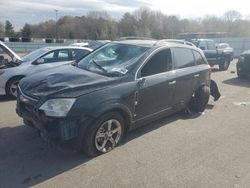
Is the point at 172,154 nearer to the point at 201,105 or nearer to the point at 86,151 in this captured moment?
the point at 86,151

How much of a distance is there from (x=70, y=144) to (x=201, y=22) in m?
81.0

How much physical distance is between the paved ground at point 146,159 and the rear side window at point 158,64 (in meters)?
1.15

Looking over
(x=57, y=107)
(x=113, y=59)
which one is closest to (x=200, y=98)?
(x=113, y=59)

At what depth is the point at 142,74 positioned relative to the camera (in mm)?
4918

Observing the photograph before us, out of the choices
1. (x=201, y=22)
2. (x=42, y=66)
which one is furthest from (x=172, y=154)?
(x=201, y=22)

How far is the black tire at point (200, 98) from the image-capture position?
6629 millimetres

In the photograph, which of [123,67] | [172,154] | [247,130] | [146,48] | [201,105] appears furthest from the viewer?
[201,105]

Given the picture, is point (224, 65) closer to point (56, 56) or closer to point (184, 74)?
point (56, 56)

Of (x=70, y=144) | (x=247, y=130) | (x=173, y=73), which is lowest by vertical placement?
(x=247, y=130)

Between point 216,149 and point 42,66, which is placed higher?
point 42,66

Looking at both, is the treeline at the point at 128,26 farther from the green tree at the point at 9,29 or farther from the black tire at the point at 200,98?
the black tire at the point at 200,98

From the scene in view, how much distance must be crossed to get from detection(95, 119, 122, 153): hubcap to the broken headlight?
24.9 inches

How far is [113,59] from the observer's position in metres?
5.26

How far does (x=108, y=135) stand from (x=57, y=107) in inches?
38.5
